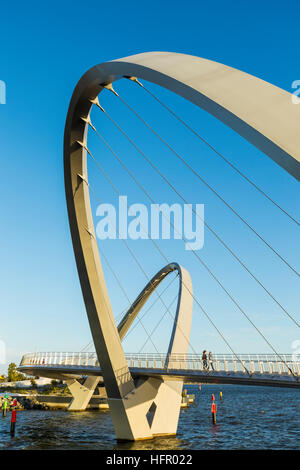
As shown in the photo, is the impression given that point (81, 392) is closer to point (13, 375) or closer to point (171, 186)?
point (171, 186)

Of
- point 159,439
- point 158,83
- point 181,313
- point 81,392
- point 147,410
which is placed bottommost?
point 81,392

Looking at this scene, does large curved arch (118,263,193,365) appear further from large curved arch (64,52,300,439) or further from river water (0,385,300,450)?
river water (0,385,300,450)

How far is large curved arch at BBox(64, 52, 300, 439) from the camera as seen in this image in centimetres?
706

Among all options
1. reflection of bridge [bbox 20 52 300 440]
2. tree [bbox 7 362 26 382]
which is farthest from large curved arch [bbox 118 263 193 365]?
tree [bbox 7 362 26 382]

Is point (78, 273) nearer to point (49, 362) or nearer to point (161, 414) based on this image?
point (161, 414)

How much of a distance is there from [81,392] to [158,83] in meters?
38.3

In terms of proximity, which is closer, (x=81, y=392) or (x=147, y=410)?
(x=147, y=410)

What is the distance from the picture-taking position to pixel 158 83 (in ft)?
34.3

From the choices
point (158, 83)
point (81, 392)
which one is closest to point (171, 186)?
point (158, 83)

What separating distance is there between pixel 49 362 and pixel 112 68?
30674mm

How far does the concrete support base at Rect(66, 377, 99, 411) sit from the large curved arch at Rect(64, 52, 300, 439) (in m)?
20.7

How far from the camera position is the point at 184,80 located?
8945mm
